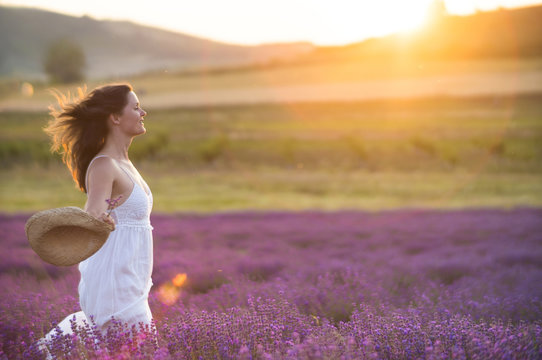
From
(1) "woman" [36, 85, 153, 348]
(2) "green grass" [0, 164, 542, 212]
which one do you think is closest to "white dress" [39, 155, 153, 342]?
(1) "woman" [36, 85, 153, 348]

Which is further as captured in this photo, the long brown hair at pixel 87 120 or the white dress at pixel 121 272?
the long brown hair at pixel 87 120

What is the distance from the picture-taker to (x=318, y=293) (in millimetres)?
3781

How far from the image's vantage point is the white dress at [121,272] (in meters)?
2.72

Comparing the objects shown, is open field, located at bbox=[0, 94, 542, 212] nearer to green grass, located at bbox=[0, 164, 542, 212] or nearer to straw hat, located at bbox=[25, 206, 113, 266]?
green grass, located at bbox=[0, 164, 542, 212]

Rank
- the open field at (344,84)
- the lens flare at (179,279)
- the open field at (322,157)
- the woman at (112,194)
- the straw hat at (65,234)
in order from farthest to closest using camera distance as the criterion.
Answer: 1. the open field at (344,84)
2. the open field at (322,157)
3. the lens flare at (179,279)
4. the woman at (112,194)
5. the straw hat at (65,234)

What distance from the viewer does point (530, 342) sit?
2348 mm

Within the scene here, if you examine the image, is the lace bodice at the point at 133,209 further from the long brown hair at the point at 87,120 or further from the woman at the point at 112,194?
the long brown hair at the point at 87,120

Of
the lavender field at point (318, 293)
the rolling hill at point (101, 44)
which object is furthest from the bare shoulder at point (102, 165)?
the rolling hill at point (101, 44)

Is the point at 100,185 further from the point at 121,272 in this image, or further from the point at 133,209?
the point at 121,272

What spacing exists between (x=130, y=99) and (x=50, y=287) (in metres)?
2.26

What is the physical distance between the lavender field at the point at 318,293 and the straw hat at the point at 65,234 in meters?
0.44

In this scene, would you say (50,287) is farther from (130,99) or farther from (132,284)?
(130,99)

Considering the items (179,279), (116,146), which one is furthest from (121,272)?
(179,279)

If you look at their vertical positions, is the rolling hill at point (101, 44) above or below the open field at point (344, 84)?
above
